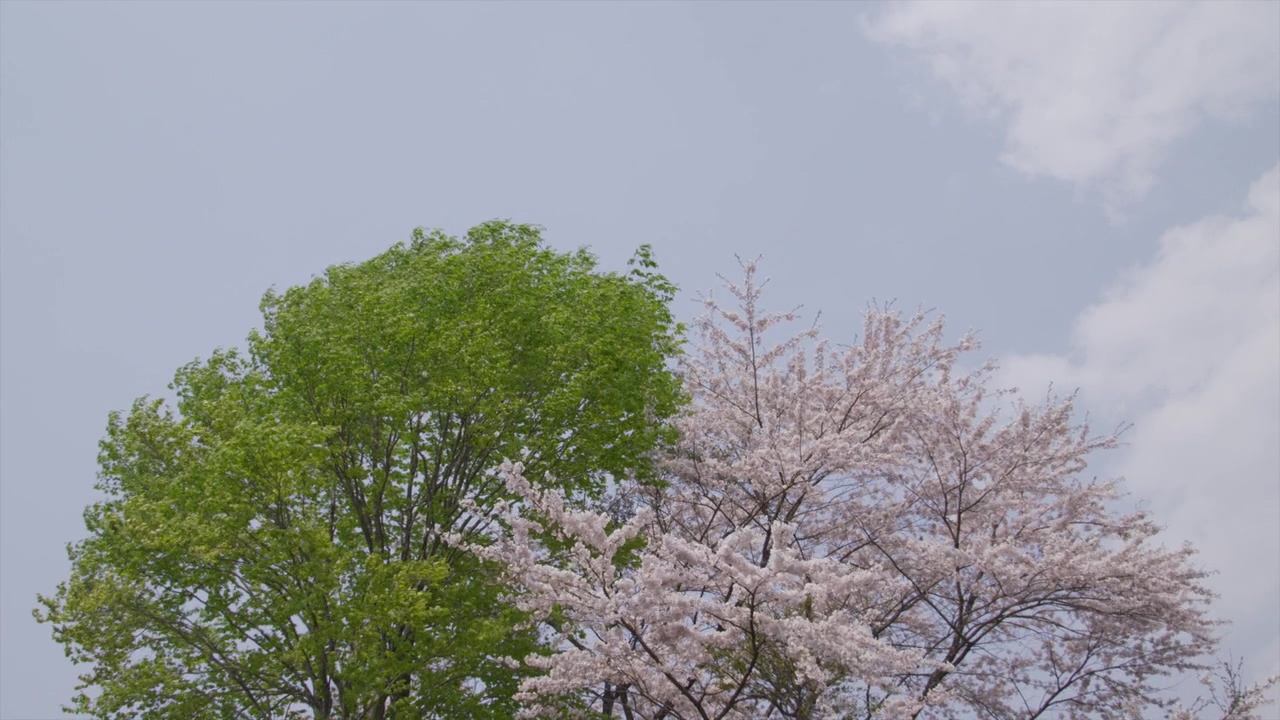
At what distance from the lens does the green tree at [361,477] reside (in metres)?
14.6

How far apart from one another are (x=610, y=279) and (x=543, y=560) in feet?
17.5

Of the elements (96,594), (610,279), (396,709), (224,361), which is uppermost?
(610,279)

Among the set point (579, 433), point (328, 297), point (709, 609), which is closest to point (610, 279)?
point (579, 433)

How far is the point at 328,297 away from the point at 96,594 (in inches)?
221

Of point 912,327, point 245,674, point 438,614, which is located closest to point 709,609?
point 438,614

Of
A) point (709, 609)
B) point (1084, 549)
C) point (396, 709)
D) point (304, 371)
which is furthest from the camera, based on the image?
point (1084, 549)

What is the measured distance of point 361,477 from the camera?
16.8 m

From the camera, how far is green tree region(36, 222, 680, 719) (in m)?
14.6

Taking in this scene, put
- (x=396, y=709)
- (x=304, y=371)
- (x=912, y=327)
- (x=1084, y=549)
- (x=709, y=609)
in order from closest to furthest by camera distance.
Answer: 1. (x=709, y=609)
2. (x=396, y=709)
3. (x=304, y=371)
4. (x=1084, y=549)
5. (x=912, y=327)

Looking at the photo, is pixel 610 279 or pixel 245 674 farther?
pixel 610 279

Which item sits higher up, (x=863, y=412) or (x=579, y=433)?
(x=863, y=412)

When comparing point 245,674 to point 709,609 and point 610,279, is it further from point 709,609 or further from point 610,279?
point 610,279

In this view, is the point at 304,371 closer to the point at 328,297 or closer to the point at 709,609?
the point at 328,297

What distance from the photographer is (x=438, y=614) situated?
1520 cm
